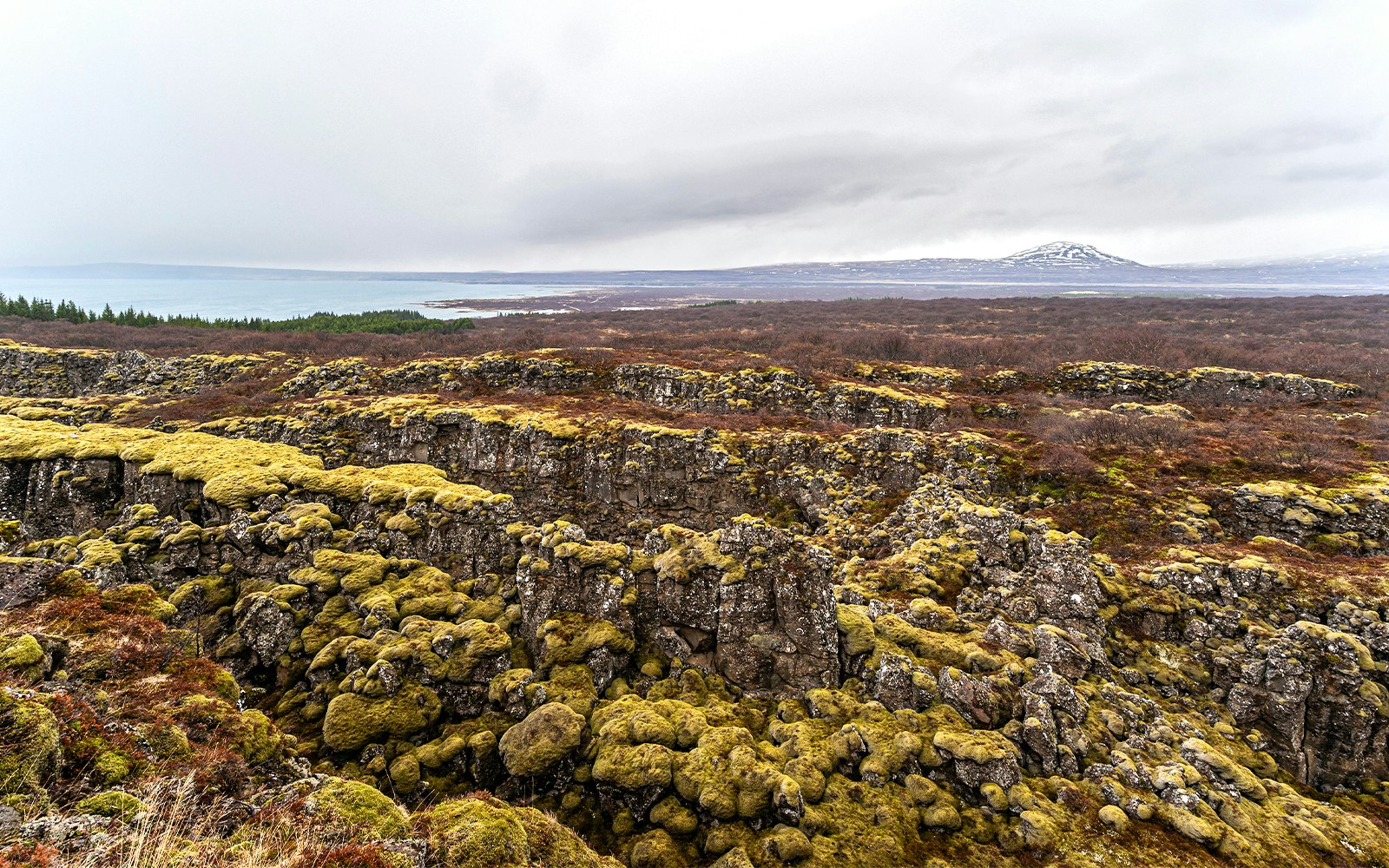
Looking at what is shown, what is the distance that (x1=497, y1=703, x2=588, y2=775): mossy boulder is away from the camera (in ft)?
30.9

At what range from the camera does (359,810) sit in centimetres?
626

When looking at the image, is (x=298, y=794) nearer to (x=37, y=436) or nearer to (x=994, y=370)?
(x=37, y=436)

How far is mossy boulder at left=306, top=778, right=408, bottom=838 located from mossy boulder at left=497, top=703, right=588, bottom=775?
3.01 meters

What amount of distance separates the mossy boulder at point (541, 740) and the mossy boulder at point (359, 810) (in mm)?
3015

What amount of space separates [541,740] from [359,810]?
375 centimetres

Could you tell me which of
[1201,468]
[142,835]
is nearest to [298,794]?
[142,835]

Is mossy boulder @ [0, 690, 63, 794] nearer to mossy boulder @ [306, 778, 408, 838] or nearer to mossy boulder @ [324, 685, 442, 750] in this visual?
mossy boulder @ [306, 778, 408, 838]

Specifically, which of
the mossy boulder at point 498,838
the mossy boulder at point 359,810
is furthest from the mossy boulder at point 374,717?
the mossy boulder at point 498,838

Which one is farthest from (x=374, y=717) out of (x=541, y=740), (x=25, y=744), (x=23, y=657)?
(x=25, y=744)

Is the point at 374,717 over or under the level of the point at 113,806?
under

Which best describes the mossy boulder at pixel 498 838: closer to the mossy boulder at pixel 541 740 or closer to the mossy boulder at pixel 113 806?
the mossy boulder at pixel 541 740

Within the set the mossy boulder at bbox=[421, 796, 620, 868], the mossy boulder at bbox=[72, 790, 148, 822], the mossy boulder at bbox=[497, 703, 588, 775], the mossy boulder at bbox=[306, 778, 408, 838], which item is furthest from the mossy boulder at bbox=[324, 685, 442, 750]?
the mossy boulder at bbox=[72, 790, 148, 822]

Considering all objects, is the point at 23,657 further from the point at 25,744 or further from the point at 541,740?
the point at 541,740

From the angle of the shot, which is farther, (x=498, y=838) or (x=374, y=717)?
(x=374, y=717)
